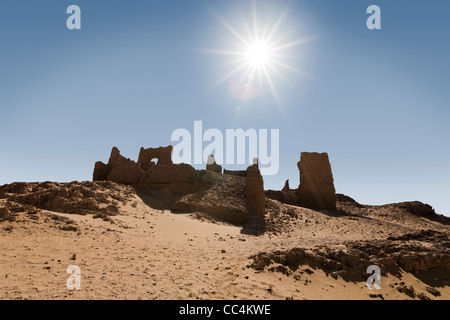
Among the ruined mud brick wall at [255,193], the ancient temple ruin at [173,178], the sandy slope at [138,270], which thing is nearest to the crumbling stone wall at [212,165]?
the ancient temple ruin at [173,178]

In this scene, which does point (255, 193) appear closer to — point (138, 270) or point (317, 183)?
point (317, 183)

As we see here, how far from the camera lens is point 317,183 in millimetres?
30406

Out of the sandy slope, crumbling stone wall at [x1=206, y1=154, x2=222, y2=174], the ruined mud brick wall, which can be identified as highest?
crumbling stone wall at [x1=206, y1=154, x2=222, y2=174]

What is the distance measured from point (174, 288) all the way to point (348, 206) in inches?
1497

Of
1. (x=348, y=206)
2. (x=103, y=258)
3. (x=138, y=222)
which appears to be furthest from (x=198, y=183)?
(x=348, y=206)

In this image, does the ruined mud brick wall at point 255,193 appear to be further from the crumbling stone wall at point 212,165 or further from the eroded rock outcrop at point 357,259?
the eroded rock outcrop at point 357,259

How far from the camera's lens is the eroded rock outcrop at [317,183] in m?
30.0

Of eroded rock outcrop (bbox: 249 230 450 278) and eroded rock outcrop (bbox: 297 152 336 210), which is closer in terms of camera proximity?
eroded rock outcrop (bbox: 249 230 450 278)

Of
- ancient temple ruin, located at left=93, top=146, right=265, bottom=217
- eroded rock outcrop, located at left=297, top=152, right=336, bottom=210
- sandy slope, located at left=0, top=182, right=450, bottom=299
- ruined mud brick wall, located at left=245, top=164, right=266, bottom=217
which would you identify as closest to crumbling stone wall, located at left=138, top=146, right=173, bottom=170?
ancient temple ruin, located at left=93, top=146, right=265, bottom=217

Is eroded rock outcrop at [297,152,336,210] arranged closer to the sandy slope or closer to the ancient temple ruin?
the ancient temple ruin

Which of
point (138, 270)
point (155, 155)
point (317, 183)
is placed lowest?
point (138, 270)

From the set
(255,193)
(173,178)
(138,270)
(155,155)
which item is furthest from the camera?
(155,155)

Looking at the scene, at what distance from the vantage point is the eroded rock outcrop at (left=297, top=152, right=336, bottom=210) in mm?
29984

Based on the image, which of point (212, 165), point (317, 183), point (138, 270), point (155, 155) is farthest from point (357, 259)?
point (155, 155)
